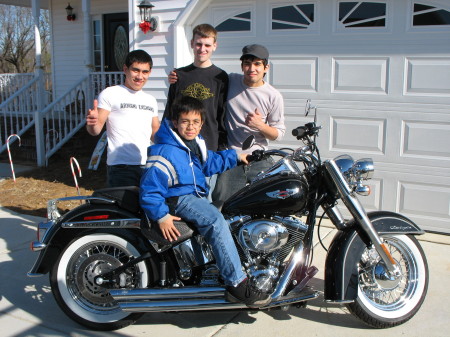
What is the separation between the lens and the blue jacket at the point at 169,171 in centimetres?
268

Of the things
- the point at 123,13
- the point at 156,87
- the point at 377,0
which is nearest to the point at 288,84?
the point at 377,0

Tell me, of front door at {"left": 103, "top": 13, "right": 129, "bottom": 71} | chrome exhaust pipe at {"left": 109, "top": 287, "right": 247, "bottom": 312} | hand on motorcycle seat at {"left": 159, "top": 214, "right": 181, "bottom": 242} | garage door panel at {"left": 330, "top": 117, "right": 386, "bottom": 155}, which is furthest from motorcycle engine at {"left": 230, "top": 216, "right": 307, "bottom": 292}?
front door at {"left": 103, "top": 13, "right": 129, "bottom": 71}

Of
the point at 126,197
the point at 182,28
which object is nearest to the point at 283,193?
the point at 126,197

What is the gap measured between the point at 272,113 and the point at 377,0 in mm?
2354

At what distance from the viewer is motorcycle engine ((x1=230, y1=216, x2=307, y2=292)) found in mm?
2746

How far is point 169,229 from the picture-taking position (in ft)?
8.89

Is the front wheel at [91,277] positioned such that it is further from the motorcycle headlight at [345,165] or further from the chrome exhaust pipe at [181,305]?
the motorcycle headlight at [345,165]

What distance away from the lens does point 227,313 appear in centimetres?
320

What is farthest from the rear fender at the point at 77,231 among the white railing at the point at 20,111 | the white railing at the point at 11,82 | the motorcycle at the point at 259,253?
the white railing at the point at 11,82

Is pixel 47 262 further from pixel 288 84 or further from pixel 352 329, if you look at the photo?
pixel 288 84

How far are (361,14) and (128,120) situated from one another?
2913mm

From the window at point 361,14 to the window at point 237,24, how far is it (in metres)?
1.14

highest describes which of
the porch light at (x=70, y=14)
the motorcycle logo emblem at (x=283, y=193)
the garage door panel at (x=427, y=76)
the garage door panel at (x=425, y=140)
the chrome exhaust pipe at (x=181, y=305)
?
the porch light at (x=70, y=14)

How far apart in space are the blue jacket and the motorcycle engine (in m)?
0.38
